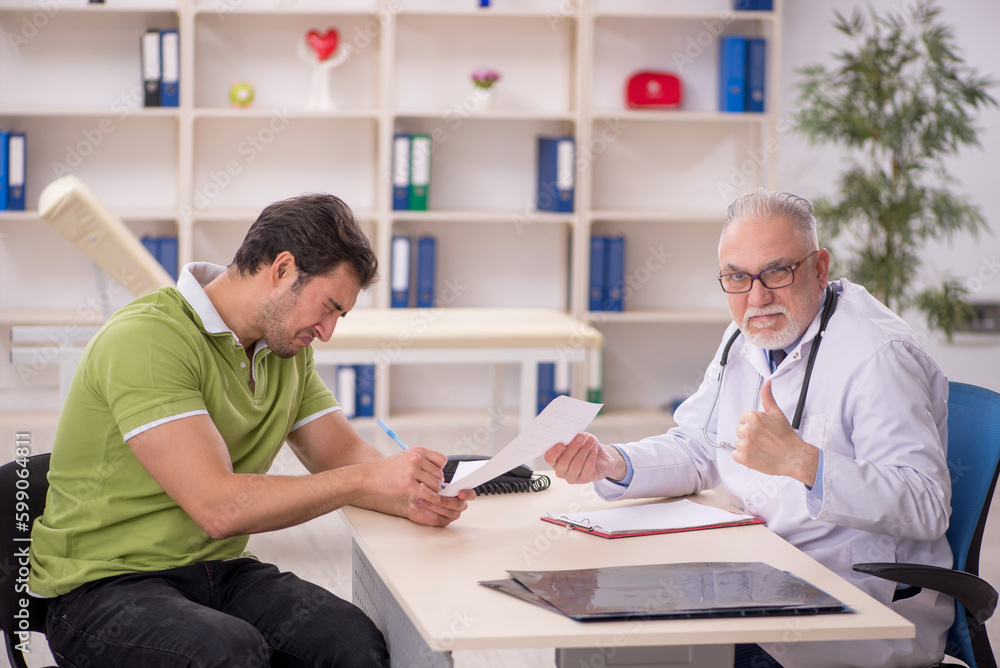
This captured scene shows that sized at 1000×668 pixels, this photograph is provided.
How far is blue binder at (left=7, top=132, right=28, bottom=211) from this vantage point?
14.3 feet

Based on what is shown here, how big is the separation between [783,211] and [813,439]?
1.27ft

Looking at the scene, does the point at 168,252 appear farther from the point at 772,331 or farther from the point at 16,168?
the point at 772,331

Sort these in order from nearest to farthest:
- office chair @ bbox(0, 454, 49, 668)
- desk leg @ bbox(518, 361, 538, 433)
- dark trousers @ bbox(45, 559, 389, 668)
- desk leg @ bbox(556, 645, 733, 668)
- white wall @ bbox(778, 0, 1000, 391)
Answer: desk leg @ bbox(556, 645, 733, 668) → dark trousers @ bbox(45, 559, 389, 668) → office chair @ bbox(0, 454, 49, 668) → desk leg @ bbox(518, 361, 538, 433) → white wall @ bbox(778, 0, 1000, 391)

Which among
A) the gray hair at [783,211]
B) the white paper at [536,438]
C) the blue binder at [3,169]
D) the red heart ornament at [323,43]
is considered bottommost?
the white paper at [536,438]

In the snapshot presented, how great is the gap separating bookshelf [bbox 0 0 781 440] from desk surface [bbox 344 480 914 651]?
3.20 metres

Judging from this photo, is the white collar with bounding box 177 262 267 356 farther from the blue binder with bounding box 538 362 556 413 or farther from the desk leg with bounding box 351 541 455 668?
the blue binder with bounding box 538 362 556 413

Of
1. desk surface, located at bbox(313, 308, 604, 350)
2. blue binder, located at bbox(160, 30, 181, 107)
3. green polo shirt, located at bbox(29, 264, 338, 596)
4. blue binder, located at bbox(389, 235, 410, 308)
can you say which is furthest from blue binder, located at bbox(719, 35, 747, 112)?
green polo shirt, located at bbox(29, 264, 338, 596)

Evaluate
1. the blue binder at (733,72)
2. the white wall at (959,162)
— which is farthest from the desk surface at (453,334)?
the white wall at (959,162)

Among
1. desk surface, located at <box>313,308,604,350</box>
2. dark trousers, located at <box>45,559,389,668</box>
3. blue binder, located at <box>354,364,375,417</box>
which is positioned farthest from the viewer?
blue binder, located at <box>354,364,375,417</box>

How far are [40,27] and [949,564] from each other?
174 inches

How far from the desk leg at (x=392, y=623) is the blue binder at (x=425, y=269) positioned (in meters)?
2.95

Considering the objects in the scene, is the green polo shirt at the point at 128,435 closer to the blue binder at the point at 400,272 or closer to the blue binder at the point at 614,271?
the blue binder at the point at 400,272

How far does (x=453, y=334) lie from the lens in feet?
10.1

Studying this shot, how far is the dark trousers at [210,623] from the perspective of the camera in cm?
137
